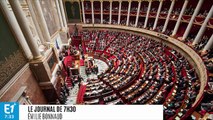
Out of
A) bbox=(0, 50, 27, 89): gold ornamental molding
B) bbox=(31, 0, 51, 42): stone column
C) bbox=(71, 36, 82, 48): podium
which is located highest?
bbox=(31, 0, 51, 42): stone column

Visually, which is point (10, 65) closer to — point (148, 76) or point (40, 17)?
point (40, 17)

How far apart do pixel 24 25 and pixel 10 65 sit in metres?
3.50

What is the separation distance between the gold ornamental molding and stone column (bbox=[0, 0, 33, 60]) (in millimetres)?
515

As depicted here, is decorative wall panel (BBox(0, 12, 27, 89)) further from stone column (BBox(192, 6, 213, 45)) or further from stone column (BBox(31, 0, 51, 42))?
stone column (BBox(192, 6, 213, 45))

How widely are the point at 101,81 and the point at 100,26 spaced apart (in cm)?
2011

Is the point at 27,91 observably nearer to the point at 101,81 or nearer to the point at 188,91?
the point at 101,81

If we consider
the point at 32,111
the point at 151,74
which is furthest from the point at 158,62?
the point at 32,111

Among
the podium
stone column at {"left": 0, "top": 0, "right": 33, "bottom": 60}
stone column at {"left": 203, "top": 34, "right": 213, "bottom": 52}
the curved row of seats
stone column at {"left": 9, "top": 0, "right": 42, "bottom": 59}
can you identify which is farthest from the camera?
the podium

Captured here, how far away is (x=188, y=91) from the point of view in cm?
1409

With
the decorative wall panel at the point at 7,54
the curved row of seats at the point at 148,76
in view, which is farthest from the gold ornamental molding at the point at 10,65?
the curved row of seats at the point at 148,76

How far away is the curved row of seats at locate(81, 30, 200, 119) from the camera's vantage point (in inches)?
539

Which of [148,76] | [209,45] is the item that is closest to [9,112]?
[148,76]

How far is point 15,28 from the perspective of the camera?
11641 mm

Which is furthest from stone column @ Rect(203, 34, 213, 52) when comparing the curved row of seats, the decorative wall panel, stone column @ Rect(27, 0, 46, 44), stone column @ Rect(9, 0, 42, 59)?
the decorative wall panel
